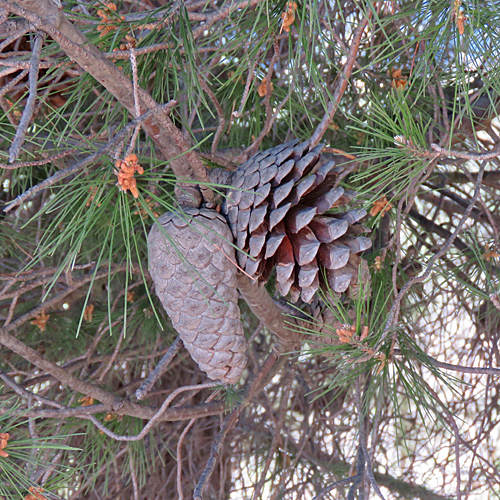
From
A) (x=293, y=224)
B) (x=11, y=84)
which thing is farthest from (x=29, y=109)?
(x=293, y=224)

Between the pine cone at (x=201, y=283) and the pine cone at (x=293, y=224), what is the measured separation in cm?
3

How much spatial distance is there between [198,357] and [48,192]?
69cm

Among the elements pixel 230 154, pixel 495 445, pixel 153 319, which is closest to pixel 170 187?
pixel 230 154

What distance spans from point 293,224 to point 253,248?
0.06m

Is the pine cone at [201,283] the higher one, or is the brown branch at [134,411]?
the pine cone at [201,283]

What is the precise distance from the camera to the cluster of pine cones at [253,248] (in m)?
0.64

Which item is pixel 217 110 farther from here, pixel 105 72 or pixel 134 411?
pixel 134 411

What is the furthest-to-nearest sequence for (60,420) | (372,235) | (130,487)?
(130,487), (372,235), (60,420)

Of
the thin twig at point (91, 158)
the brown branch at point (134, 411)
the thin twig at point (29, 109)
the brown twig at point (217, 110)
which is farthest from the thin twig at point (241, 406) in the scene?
the thin twig at point (29, 109)

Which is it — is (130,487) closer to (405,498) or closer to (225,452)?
(225,452)

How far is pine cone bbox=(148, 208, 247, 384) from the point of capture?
2.08 ft

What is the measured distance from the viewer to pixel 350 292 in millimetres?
Answer: 717

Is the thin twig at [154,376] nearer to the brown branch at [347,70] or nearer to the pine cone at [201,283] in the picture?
the pine cone at [201,283]

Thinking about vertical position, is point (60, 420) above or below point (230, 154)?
below
